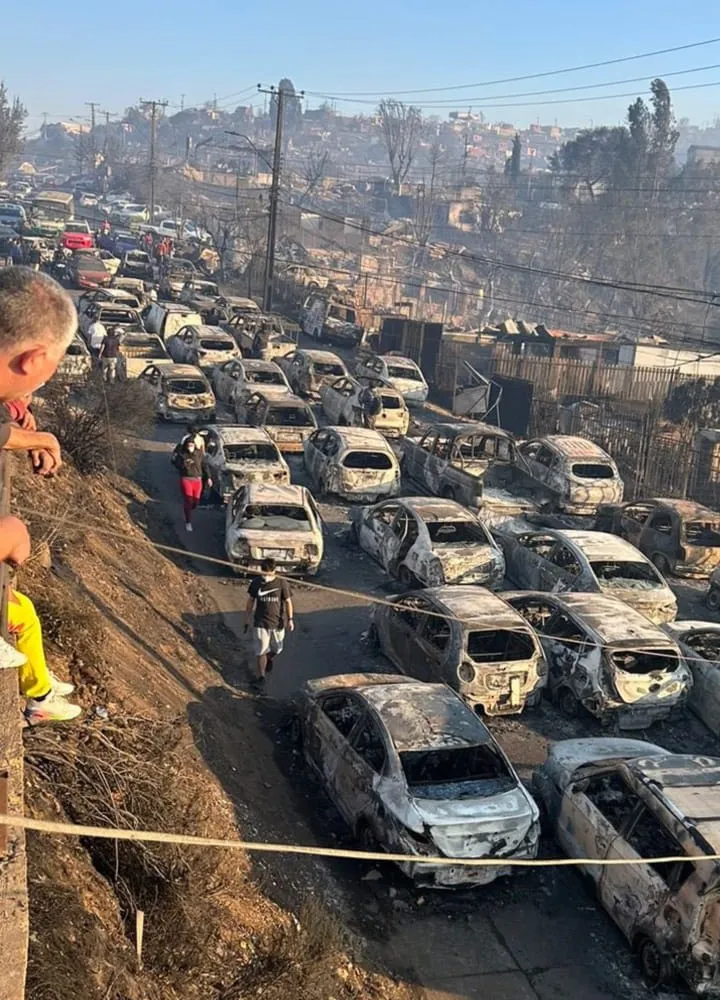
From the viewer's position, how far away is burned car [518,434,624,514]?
66.2 feet

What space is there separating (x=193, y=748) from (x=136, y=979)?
409 cm

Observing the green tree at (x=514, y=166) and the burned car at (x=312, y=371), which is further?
the green tree at (x=514, y=166)

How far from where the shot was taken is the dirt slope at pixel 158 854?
5.24m

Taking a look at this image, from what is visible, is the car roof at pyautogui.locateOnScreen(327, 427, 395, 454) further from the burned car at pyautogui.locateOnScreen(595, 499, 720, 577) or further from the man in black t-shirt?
the man in black t-shirt

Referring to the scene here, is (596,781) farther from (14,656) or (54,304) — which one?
(54,304)

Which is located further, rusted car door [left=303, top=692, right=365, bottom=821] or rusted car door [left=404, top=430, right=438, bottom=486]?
rusted car door [left=404, top=430, right=438, bottom=486]

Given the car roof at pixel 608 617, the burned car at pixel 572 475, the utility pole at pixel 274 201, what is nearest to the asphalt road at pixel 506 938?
the car roof at pixel 608 617

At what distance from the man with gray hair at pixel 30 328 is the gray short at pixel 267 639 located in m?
9.43

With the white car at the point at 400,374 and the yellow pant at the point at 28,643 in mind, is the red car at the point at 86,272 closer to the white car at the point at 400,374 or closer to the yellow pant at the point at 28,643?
the white car at the point at 400,374

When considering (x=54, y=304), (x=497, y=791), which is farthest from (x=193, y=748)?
(x=54, y=304)

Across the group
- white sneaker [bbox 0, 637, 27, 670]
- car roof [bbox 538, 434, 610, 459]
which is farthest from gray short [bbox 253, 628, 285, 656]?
car roof [bbox 538, 434, 610, 459]

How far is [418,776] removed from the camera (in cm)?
923

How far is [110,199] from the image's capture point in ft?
359

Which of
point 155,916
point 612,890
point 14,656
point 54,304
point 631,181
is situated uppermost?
point 631,181
